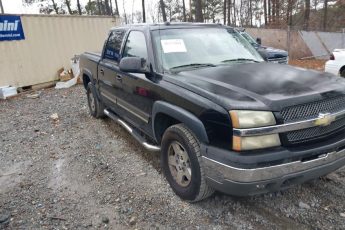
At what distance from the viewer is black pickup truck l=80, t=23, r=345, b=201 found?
254cm

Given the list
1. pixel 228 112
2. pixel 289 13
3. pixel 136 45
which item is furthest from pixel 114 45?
pixel 289 13

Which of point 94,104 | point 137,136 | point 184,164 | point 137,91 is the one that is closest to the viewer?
point 184,164

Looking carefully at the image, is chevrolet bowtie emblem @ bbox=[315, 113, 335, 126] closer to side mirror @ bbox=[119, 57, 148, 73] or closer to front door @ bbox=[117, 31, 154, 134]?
front door @ bbox=[117, 31, 154, 134]

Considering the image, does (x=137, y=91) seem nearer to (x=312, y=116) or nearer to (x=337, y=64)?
(x=312, y=116)

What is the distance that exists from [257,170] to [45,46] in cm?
1027

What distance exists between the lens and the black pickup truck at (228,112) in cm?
254

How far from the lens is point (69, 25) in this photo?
1162 cm

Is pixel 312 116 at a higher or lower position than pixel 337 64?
higher

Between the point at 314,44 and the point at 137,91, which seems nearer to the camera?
the point at 137,91

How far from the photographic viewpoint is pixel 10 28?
9.91 metres

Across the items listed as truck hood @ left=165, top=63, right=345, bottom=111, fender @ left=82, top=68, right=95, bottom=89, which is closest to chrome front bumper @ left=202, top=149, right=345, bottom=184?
truck hood @ left=165, top=63, right=345, bottom=111

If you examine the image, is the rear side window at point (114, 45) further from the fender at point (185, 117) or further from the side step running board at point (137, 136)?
the fender at point (185, 117)

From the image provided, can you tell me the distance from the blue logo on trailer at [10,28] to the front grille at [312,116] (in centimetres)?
974

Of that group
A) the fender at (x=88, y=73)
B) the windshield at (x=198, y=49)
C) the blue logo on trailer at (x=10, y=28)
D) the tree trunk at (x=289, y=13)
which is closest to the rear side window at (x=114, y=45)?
the fender at (x=88, y=73)
